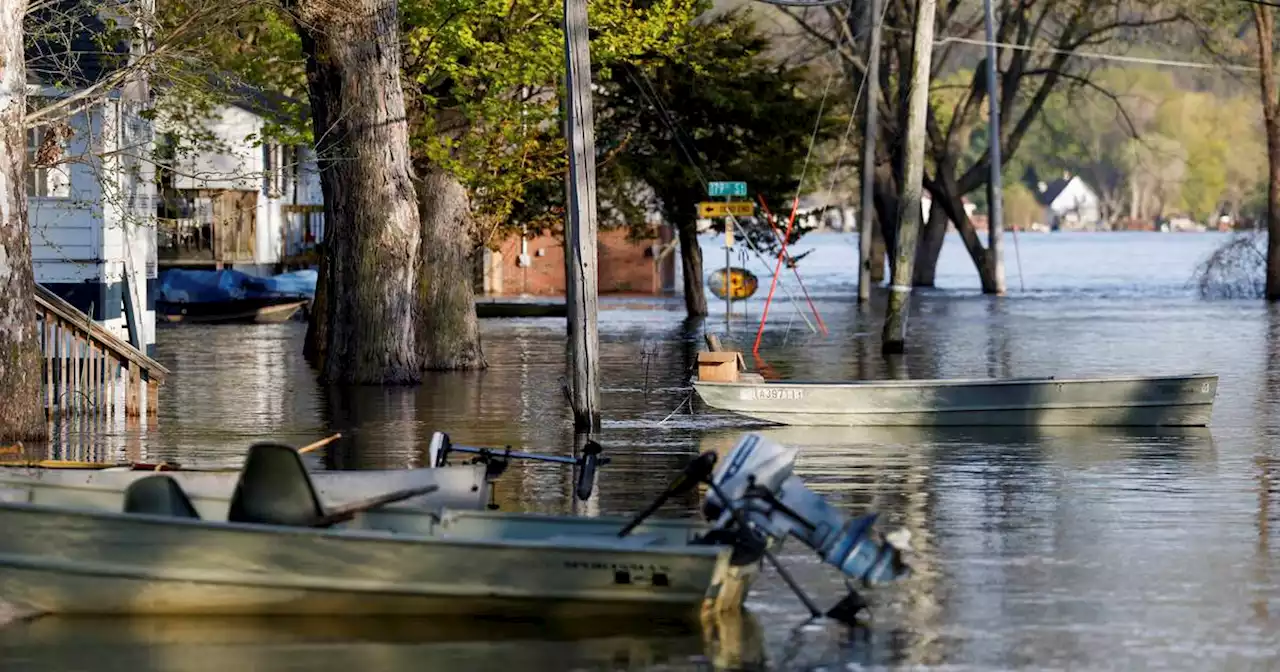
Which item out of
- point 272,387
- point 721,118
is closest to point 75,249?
point 272,387

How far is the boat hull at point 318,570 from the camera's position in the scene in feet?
43.1

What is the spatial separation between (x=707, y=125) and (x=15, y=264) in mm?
29422

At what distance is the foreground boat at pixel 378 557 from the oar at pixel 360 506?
0.5 inches

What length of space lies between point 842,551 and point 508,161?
72.2ft

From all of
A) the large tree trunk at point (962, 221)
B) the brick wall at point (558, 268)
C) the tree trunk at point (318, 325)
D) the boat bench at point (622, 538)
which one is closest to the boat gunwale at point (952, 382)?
the boat bench at point (622, 538)

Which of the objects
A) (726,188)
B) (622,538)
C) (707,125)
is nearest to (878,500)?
(622,538)

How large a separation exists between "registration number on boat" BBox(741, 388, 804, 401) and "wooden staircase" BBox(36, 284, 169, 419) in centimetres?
649

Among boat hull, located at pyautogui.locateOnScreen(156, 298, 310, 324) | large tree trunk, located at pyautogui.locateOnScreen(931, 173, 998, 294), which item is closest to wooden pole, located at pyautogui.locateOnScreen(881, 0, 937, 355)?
boat hull, located at pyautogui.locateOnScreen(156, 298, 310, 324)

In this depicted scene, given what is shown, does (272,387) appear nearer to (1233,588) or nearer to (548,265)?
(1233,588)

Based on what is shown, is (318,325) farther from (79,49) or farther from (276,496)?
(276,496)

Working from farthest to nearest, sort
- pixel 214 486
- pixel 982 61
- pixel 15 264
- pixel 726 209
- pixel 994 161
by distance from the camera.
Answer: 1. pixel 982 61
2. pixel 994 161
3. pixel 726 209
4. pixel 15 264
5. pixel 214 486

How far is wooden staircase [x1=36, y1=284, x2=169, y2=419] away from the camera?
24641 mm

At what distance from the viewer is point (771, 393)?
24.2 meters

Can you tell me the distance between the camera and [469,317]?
35.0 metres
